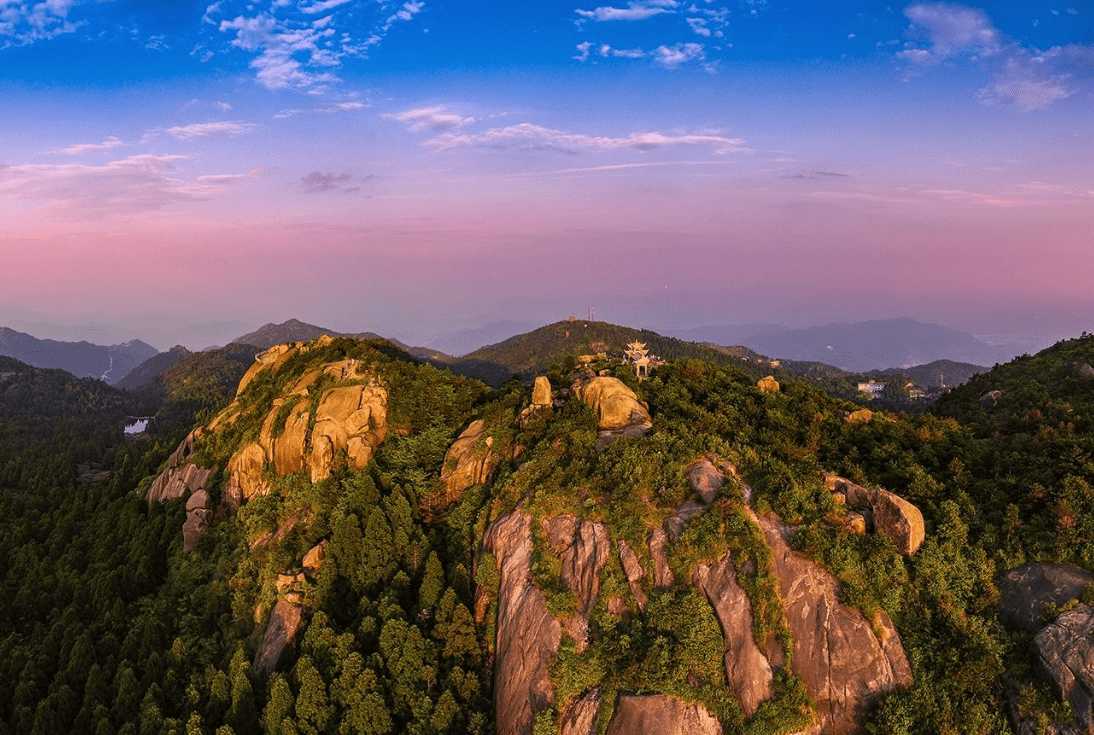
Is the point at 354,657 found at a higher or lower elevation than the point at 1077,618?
lower

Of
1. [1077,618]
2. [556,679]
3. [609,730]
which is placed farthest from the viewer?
[556,679]

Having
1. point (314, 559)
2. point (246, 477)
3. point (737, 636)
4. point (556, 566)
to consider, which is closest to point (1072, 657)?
point (737, 636)

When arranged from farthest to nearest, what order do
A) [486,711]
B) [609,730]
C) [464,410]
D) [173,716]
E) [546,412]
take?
[464,410] → [546,412] → [173,716] → [486,711] → [609,730]

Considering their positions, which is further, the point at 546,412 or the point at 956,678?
the point at 546,412

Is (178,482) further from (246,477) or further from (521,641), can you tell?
(521,641)

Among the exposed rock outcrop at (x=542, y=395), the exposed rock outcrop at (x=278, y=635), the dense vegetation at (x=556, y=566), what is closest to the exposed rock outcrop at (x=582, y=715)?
the dense vegetation at (x=556, y=566)

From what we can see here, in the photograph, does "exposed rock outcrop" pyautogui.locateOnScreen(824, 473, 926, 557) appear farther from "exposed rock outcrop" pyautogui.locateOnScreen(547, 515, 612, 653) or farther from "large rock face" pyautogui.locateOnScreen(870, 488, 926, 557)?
"exposed rock outcrop" pyautogui.locateOnScreen(547, 515, 612, 653)

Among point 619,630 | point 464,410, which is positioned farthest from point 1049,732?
point 464,410

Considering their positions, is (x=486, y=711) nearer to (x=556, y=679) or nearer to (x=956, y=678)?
(x=556, y=679)
